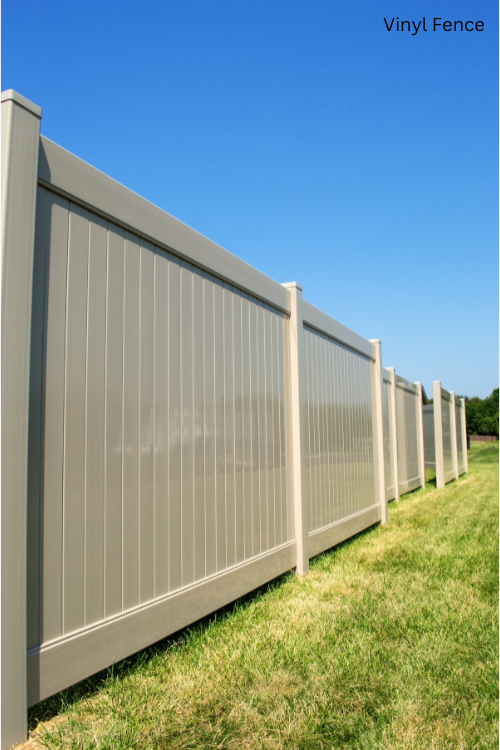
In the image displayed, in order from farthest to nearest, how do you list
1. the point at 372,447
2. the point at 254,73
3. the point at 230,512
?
the point at 372,447, the point at 254,73, the point at 230,512

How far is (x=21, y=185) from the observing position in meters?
2.41

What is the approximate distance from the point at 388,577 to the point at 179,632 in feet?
7.75

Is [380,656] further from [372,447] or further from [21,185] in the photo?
[372,447]

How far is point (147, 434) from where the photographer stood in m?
3.17

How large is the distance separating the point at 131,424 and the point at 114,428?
0.14m

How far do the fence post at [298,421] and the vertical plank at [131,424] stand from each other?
→ 2.52 metres

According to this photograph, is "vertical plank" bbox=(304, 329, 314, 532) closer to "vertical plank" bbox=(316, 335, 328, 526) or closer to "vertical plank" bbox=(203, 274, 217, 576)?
"vertical plank" bbox=(316, 335, 328, 526)

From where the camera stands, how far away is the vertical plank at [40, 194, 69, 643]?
245 cm

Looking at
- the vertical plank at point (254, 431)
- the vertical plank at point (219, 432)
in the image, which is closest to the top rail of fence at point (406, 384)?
the vertical plank at point (254, 431)

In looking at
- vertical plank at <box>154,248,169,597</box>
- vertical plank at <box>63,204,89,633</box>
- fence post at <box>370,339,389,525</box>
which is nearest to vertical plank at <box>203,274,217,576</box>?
vertical plank at <box>154,248,169,597</box>

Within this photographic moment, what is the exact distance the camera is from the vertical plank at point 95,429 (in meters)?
2.70

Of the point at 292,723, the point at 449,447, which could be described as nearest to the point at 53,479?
the point at 292,723

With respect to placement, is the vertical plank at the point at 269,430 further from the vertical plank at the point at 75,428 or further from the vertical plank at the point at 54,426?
the vertical plank at the point at 54,426

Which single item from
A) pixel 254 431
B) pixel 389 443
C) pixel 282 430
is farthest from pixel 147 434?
pixel 389 443
